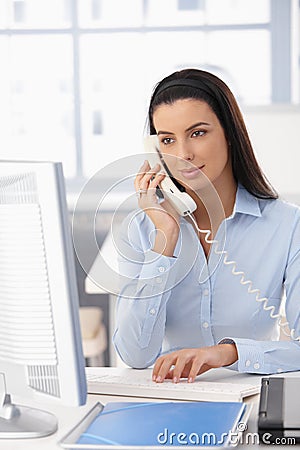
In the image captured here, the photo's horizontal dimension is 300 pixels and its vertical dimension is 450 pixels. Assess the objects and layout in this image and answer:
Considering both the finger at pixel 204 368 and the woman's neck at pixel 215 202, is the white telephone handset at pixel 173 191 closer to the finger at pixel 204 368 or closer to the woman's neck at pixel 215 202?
the woman's neck at pixel 215 202

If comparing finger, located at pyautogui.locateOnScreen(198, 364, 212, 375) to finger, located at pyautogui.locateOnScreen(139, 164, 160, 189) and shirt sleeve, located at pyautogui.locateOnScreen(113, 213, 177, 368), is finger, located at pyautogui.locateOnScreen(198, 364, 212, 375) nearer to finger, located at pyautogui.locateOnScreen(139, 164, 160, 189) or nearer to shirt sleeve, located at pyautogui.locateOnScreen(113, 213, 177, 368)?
shirt sleeve, located at pyautogui.locateOnScreen(113, 213, 177, 368)

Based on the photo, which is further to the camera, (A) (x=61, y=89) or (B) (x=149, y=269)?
(A) (x=61, y=89)

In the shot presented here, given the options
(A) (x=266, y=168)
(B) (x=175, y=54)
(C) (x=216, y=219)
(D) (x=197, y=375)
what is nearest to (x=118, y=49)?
(B) (x=175, y=54)

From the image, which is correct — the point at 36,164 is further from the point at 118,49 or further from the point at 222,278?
the point at 118,49

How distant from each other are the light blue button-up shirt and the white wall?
120 cm

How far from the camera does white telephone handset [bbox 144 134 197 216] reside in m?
1.66

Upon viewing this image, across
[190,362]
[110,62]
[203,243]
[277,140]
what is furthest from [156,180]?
[110,62]

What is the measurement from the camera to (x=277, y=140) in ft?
9.95

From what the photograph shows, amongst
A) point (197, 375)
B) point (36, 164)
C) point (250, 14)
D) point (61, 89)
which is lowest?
point (197, 375)

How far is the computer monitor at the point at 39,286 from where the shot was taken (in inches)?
43.7

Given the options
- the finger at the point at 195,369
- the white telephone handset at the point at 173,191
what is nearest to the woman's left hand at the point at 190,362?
the finger at the point at 195,369

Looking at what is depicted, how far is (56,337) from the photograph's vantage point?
1137 mm

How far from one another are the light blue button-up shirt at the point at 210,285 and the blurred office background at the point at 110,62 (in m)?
2.48

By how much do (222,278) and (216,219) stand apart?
5.1 inches
